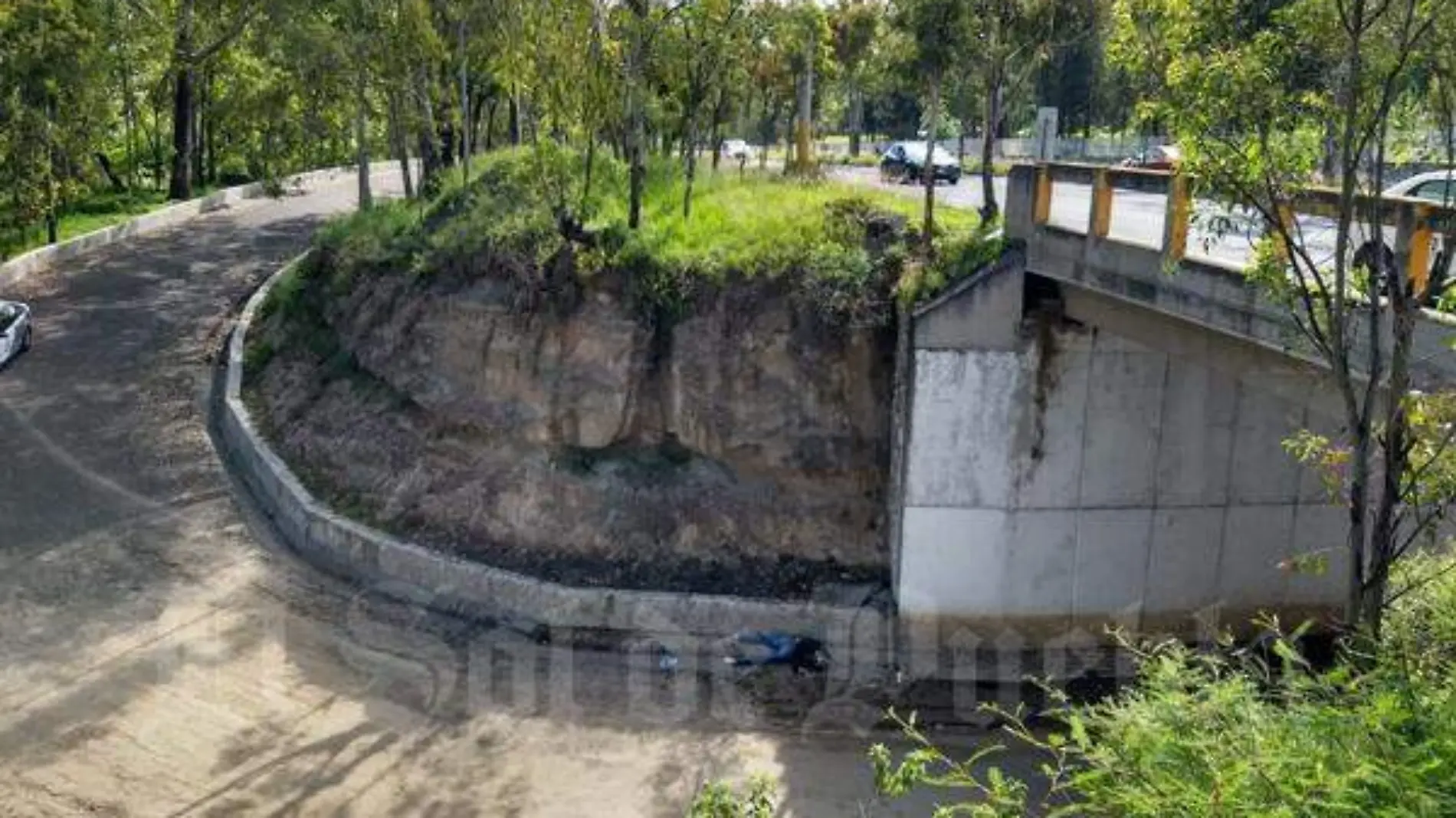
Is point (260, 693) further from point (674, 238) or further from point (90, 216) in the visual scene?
point (90, 216)

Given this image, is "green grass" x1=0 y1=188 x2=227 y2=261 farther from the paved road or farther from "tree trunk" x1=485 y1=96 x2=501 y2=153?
the paved road

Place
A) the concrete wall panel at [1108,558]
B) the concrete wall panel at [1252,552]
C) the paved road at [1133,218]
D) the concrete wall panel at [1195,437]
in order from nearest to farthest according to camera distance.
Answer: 1. the paved road at [1133,218]
2. the concrete wall panel at [1195,437]
3. the concrete wall panel at [1108,558]
4. the concrete wall panel at [1252,552]

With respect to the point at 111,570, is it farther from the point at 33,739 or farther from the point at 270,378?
the point at 270,378

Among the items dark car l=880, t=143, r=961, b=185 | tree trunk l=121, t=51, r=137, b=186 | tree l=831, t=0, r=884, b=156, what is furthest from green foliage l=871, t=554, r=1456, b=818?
tree trunk l=121, t=51, r=137, b=186

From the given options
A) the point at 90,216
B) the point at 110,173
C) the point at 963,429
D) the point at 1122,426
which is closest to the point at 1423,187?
the point at 1122,426

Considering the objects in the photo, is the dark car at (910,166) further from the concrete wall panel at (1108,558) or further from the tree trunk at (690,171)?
the concrete wall panel at (1108,558)

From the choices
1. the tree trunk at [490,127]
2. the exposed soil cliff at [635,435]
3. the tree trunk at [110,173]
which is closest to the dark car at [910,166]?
the tree trunk at [490,127]
